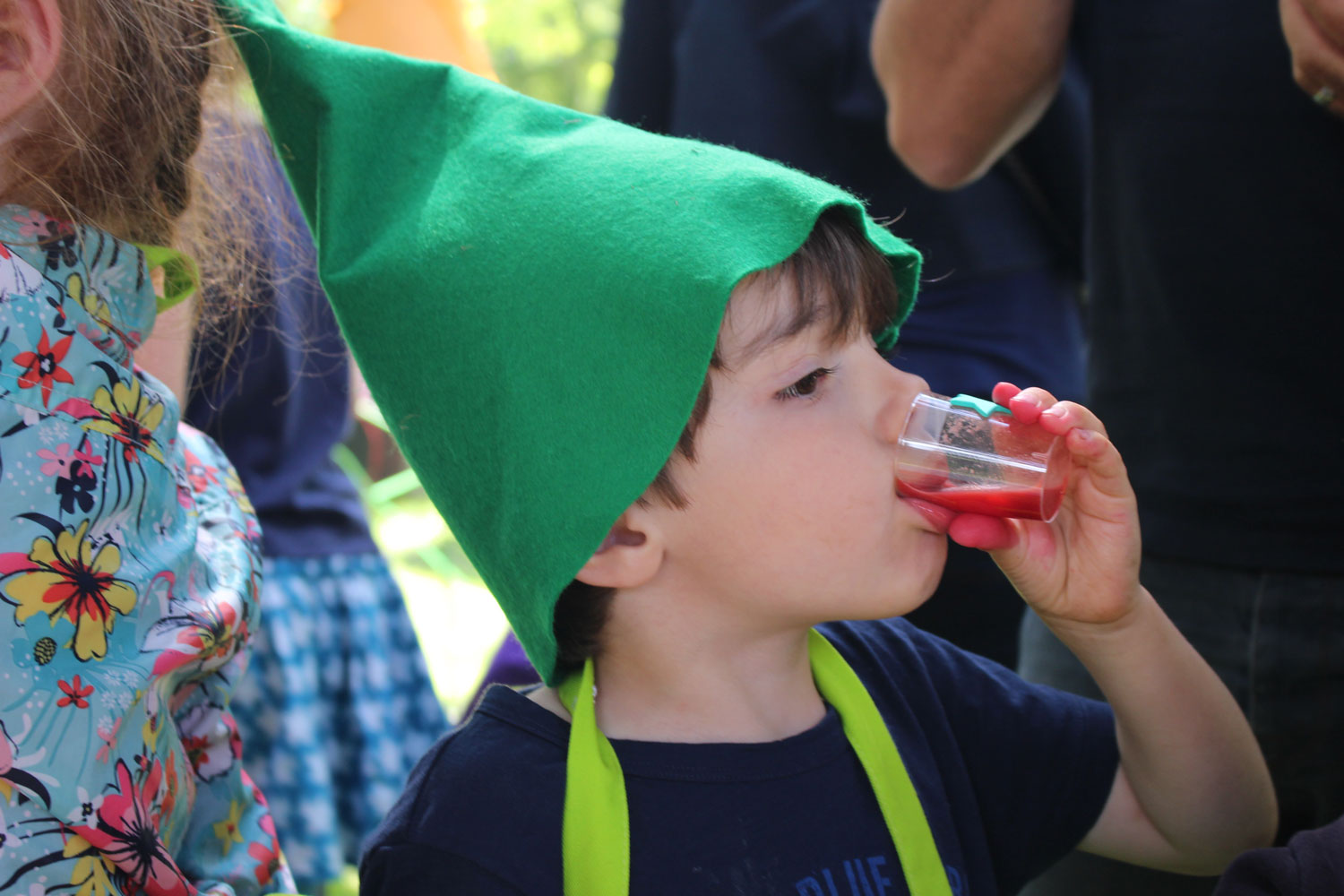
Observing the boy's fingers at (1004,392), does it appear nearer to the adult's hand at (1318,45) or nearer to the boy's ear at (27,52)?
the adult's hand at (1318,45)

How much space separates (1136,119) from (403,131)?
41.7 inches

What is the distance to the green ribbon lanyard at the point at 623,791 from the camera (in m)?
1.23

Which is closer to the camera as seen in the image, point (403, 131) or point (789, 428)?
point (789, 428)

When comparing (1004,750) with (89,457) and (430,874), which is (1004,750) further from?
(89,457)

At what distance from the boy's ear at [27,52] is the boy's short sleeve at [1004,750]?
116cm

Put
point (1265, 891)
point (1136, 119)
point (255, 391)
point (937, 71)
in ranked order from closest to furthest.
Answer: point (1265, 891) → point (1136, 119) → point (937, 71) → point (255, 391)

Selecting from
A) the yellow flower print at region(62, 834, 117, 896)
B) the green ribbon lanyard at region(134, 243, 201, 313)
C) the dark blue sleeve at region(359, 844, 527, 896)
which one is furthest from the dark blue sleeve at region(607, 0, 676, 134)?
the yellow flower print at region(62, 834, 117, 896)

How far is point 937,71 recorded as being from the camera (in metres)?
1.91

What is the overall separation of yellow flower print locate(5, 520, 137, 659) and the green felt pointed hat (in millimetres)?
379

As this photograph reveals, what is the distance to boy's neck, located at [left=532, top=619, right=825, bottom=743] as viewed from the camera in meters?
1.39

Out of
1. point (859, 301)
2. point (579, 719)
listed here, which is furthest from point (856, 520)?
point (579, 719)

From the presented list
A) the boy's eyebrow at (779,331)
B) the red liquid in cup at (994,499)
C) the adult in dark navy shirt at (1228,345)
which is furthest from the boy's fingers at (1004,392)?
the adult in dark navy shirt at (1228,345)

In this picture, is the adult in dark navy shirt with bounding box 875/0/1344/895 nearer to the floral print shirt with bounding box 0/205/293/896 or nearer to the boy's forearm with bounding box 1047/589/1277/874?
the boy's forearm with bounding box 1047/589/1277/874

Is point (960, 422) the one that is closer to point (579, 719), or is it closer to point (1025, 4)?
point (579, 719)
